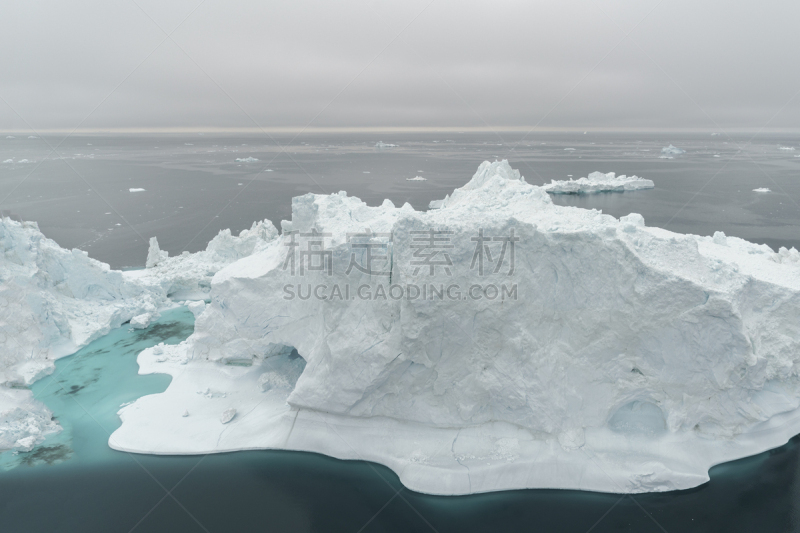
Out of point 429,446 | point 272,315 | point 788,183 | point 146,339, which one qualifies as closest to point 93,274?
point 146,339

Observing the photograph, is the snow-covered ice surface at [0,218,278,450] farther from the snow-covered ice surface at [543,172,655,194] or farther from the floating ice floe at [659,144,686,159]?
the floating ice floe at [659,144,686,159]

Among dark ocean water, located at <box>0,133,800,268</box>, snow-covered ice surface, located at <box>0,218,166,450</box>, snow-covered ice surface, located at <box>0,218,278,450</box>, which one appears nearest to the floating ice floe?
dark ocean water, located at <box>0,133,800,268</box>

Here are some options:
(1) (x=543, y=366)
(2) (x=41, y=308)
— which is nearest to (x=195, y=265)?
(2) (x=41, y=308)

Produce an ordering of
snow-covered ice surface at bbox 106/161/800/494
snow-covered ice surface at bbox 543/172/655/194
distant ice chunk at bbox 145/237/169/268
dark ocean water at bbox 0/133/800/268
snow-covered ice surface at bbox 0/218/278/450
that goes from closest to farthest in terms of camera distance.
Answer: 1. snow-covered ice surface at bbox 106/161/800/494
2. snow-covered ice surface at bbox 0/218/278/450
3. distant ice chunk at bbox 145/237/169/268
4. dark ocean water at bbox 0/133/800/268
5. snow-covered ice surface at bbox 543/172/655/194

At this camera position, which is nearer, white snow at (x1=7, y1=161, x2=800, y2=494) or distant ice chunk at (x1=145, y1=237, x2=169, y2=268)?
white snow at (x1=7, y1=161, x2=800, y2=494)

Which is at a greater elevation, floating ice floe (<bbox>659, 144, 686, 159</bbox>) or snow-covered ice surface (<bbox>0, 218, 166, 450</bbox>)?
floating ice floe (<bbox>659, 144, 686, 159</bbox>)

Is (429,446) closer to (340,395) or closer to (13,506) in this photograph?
(340,395)
